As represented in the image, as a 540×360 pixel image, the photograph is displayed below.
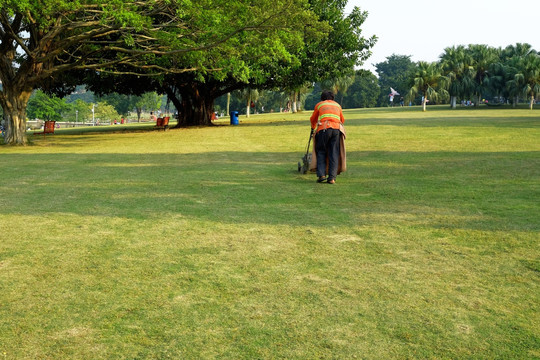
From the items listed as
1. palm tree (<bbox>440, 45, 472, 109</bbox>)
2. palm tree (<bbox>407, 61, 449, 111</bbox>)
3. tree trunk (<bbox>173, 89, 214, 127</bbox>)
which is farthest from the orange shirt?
palm tree (<bbox>440, 45, 472, 109</bbox>)

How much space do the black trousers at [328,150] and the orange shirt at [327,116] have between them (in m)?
0.12

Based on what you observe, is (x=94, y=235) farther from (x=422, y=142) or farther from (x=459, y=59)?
(x=459, y=59)

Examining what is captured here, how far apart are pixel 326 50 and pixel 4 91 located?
1986 centimetres

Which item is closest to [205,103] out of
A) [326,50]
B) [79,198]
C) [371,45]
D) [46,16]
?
[326,50]

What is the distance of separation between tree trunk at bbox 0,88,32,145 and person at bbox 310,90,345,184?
50.7 feet

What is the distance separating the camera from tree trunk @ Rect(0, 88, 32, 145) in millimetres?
21281

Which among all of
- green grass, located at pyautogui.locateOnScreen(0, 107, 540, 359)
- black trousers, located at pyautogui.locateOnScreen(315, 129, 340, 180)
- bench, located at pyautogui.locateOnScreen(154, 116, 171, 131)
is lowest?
green grass, located at pyautogui.locateOnScreen(0, 107, 540, 359)

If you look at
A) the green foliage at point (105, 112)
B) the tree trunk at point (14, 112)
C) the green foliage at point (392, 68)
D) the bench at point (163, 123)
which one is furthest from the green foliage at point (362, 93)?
the tree trunk at point (14, 112)

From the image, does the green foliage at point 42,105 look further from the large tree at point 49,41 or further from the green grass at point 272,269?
the green grass at point 272,269

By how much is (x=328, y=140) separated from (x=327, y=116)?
479 millimetres

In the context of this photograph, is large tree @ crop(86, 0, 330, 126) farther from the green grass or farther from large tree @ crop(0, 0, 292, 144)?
the green grass

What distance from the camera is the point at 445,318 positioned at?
145 inches

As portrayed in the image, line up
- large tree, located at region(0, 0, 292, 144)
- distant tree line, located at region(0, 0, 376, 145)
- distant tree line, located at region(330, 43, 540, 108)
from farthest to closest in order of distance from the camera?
distant tree line, located at region(330, 43, 540, 108) < large tree, located at region(0, 0, 292, 144) < distant tree line, located at region(0, 0, 376, 145)

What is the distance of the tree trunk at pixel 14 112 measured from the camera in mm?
21281
